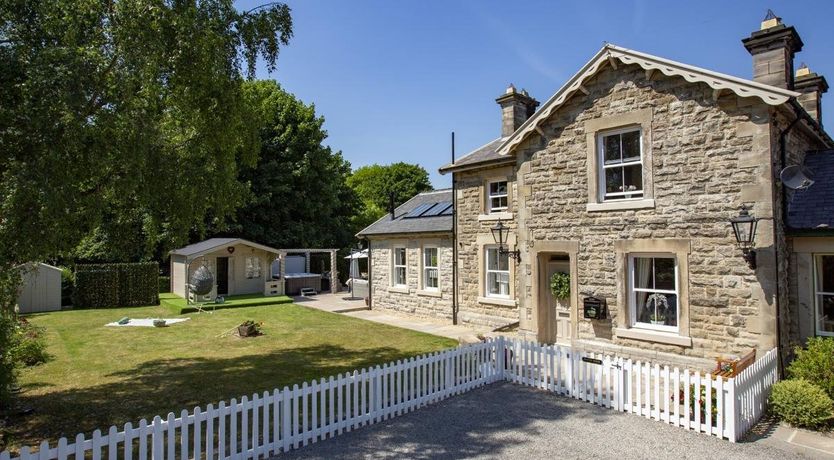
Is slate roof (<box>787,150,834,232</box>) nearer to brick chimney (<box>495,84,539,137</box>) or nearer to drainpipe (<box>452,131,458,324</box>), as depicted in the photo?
brick chimney (<box>495,84,539,137</box>)

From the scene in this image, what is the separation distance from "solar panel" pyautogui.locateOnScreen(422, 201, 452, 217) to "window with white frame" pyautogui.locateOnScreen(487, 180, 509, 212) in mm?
3664

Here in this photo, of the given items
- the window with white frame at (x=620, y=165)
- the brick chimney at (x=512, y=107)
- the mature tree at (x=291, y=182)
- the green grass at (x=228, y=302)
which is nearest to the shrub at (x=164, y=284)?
the green grass at (x=228, y=302)

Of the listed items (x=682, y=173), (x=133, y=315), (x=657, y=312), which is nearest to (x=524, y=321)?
(x=657, y=312)

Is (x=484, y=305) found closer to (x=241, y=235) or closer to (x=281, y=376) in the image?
(x=281, y=376)

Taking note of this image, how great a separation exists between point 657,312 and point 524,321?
3376 millimetres

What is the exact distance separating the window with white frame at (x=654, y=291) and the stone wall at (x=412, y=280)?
7847 mm

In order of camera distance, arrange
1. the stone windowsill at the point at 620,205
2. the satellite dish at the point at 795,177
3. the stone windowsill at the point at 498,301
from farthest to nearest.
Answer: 1. the stone windowsill at the point at 498,301
2. the stone windowsill at the point at 620,205
3. the satellite dish at the point at 795,177

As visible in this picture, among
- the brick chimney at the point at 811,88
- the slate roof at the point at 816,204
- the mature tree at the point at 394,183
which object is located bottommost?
the slate roof at the point at 816,204

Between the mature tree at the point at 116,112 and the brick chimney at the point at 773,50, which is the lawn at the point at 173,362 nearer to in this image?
the mature tree at the point at 116,112

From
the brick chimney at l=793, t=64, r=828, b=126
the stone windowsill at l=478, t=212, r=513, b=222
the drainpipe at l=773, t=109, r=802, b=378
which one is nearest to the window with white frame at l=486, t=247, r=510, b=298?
the stone windowsill at l=478, t=212, r=513, b=222

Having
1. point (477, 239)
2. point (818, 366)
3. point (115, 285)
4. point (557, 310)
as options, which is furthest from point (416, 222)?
point (115, 285)

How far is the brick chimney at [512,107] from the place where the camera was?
1722cm

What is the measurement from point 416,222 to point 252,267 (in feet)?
41.9

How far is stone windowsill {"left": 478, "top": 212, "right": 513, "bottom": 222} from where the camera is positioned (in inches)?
611
